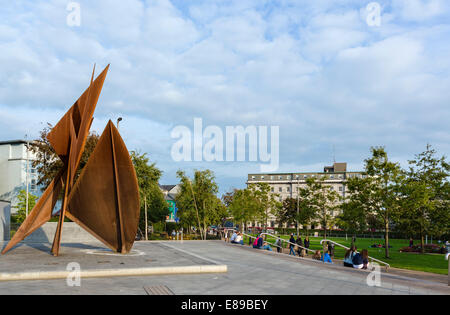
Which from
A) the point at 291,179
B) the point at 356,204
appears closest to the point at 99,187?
the point at 356,204

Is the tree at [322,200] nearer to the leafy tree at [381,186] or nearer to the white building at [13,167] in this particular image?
the leafy tree at [381,186]

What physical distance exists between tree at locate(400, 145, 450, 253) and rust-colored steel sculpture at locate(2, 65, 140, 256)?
21.1m

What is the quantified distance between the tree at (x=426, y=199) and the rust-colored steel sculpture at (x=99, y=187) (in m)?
21.1

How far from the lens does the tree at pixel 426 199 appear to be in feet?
91.5

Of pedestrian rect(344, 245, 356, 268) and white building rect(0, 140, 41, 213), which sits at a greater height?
white building rect(0, 140, 41, 213)

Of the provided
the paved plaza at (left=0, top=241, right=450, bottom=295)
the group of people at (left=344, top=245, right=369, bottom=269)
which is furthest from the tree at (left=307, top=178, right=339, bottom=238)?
the paved plaza at (left=0, top=241, right=450, bottom=295)

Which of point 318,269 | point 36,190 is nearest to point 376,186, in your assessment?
point 318,269

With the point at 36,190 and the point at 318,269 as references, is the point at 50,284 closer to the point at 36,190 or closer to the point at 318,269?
the point at 318,269

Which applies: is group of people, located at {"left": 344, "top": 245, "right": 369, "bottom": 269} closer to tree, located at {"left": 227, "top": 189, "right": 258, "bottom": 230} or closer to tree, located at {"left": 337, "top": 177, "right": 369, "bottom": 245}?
tree, located at {"left": 337, "top": 177, "right": 369, "bottom": 245}

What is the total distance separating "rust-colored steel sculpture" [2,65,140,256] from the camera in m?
15.4

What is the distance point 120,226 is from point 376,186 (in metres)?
20.6

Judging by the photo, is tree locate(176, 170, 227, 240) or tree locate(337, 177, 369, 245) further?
tree locate(176, 170, 227, 240)

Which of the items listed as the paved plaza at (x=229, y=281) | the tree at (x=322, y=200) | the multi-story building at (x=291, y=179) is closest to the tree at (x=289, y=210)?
the multi-story building at (x=291, y=179)
